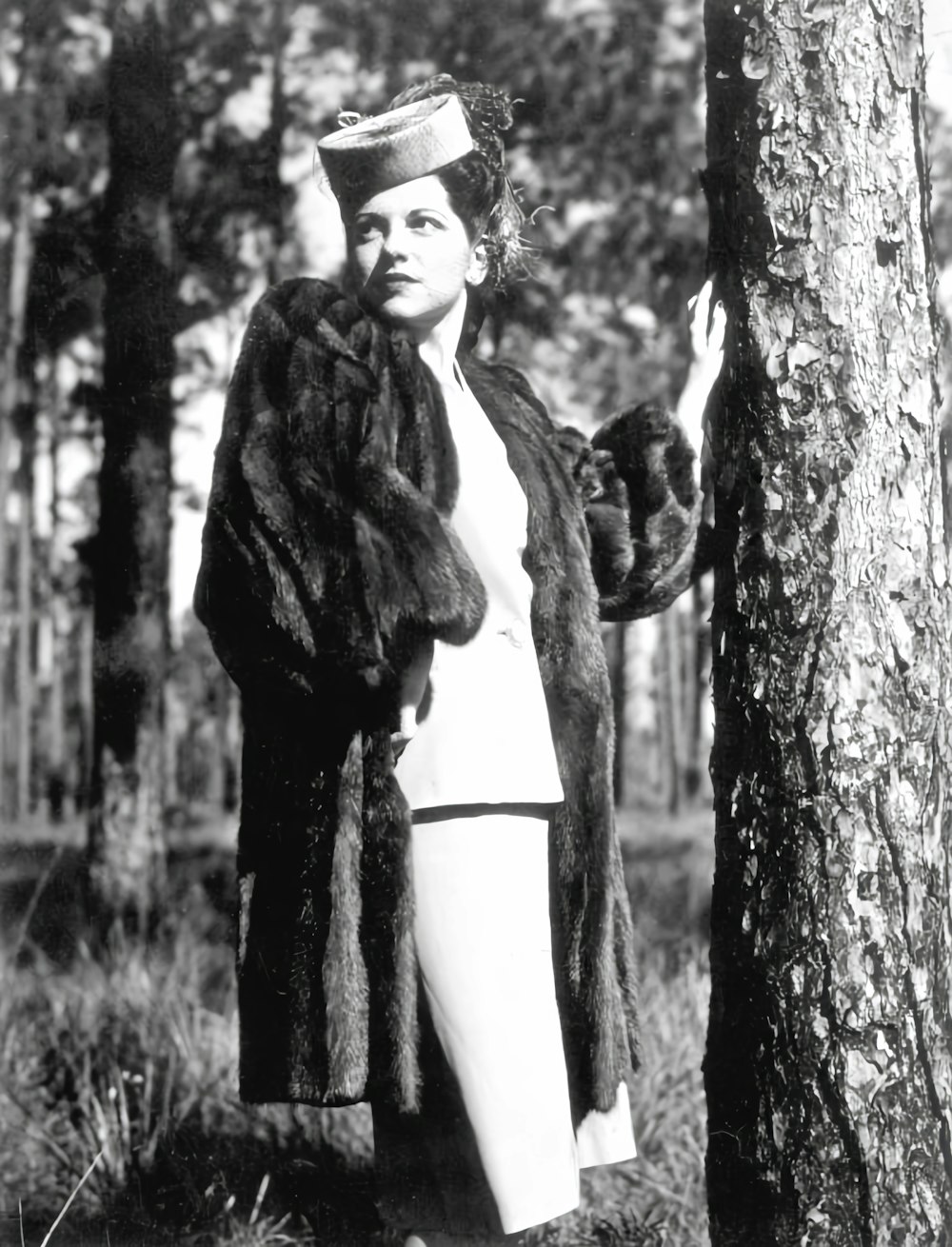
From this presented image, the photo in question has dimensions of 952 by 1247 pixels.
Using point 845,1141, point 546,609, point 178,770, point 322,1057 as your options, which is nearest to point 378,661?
point 546,609

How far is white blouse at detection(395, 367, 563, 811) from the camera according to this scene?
2408 mm

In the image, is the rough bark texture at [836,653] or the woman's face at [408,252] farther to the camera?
the woman's face at [408,252]

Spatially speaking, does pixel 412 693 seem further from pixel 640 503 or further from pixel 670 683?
pixel 670 683

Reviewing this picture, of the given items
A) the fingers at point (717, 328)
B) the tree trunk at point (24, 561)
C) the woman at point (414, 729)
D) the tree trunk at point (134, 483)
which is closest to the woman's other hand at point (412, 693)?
the woman at point (414, 729)

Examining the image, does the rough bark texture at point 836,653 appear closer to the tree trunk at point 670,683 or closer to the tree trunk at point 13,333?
the tree trunk at point 13,333

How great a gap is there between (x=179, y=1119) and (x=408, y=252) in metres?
2.48

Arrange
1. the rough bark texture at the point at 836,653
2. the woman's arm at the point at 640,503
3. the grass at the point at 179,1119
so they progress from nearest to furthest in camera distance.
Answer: the rough bark texture at the point at 836,653, the woman's arm at the point at 640,503, the grass at the point at 179,1119

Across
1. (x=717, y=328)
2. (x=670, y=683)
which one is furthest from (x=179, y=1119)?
(x=670, y=683)

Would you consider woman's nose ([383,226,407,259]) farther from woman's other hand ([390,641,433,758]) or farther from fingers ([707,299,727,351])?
woman's other hand ([390,641,433,758])

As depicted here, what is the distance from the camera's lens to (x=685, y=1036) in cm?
404

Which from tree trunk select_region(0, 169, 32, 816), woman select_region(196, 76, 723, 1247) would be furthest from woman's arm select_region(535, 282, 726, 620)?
tree trunk select_region(0, 169, 32, 816)

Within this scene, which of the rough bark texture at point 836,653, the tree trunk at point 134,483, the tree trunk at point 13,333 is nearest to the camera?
the rough bark texture at point 836,653

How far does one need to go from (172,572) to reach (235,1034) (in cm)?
162

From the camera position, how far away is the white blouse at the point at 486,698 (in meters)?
2.41
